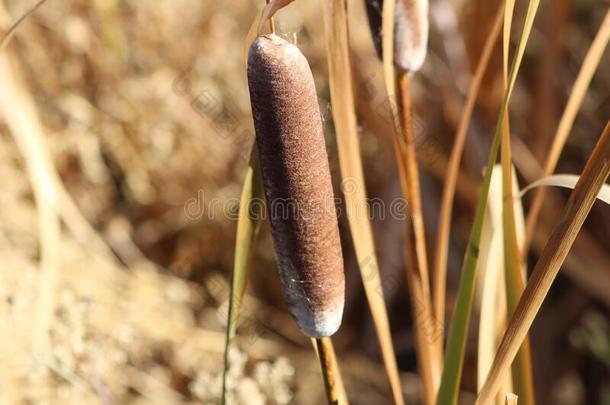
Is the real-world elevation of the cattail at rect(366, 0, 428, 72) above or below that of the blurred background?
below

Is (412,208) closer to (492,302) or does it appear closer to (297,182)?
(492,302)

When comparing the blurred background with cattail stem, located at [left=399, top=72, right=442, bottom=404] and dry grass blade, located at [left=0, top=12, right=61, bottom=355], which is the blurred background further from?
cattail stem, located at [left=399, top=72, right=442, bottom=404]

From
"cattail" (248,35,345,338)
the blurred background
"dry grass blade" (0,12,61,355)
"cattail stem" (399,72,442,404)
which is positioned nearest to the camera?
"cattail" (248,35,345,338)

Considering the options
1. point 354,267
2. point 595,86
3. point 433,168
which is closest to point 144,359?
point 354,267

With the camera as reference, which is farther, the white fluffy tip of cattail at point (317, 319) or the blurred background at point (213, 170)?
the blurred background at point (213, 170)

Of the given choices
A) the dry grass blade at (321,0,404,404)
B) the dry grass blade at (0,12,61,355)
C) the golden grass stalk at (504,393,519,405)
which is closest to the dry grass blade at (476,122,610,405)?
the golden grass stalk at (504,393,519,405)

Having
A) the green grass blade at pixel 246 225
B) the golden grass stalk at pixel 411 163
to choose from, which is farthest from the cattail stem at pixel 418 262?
the green grass blade at pixel 246 225

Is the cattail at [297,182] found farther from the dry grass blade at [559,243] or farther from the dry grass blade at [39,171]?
the dry grass blade at [39,171]
